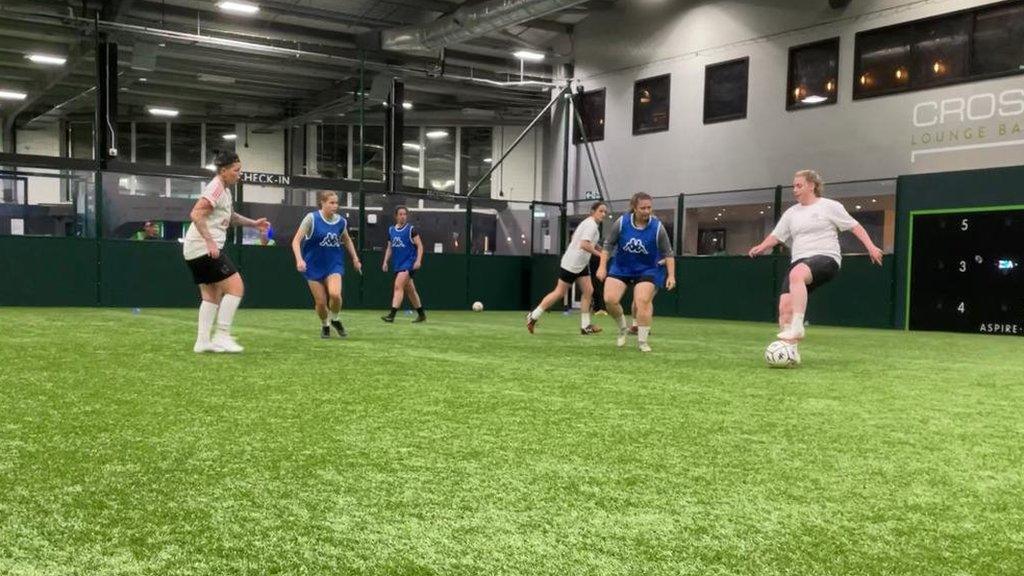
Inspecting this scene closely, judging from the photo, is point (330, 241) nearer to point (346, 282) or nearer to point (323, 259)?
point (323, 259)

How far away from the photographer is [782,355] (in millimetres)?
7074

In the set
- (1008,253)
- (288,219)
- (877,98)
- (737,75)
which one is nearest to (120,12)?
(288,219)

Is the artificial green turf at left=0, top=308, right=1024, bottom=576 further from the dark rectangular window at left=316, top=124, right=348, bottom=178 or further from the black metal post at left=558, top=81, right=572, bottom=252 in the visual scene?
the dark rectangular window at left=316, top=124, right=348, bottom=178

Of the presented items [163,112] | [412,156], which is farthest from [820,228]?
[163,112]

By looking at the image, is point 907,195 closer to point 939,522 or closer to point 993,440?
point 993,440

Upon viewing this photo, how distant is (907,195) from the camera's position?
613 inches

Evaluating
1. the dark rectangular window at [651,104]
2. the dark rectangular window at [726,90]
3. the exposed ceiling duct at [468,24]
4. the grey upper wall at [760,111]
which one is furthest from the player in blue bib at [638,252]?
the dark rectangular window at [651,104]

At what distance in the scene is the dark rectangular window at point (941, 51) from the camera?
1490 cm

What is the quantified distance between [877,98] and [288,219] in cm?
1381

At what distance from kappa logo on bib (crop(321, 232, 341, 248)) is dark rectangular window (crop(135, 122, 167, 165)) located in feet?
81.7

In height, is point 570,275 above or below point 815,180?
below

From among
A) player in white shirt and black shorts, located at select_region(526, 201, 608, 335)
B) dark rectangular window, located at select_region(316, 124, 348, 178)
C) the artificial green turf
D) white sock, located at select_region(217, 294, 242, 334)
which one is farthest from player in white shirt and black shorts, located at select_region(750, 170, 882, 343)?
dark rectangular window, located at select_region(316, 124, 348, 178)

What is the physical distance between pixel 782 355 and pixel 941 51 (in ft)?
39.4

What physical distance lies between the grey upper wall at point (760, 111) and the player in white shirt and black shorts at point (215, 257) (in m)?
13.9
